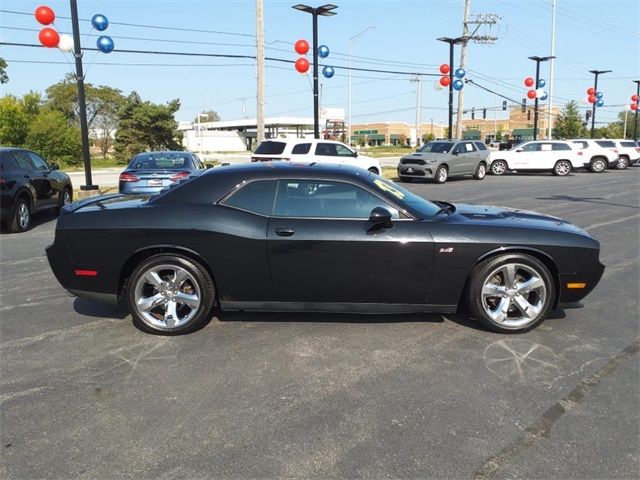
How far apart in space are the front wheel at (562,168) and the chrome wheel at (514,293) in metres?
23.4

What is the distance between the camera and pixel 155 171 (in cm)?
1101

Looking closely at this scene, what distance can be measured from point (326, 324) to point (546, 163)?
78.9ft

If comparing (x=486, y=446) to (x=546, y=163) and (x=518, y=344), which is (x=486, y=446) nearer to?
(x=518, y=344)

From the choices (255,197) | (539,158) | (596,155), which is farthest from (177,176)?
(596,155)

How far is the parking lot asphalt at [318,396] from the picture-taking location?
9.05 ft

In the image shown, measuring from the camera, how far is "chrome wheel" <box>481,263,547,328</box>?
14.5 ft

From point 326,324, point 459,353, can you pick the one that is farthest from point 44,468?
point 459,353

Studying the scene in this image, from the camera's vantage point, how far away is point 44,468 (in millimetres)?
2701

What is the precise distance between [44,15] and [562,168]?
22.5 metres

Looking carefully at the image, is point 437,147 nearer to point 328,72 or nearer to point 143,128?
point 328,72

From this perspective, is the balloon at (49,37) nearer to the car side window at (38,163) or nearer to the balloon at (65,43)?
the balloon at (65,43)

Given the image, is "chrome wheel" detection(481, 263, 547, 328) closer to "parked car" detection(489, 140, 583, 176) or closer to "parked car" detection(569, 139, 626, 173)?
"parked car" detection(489, 140, 583, 176)

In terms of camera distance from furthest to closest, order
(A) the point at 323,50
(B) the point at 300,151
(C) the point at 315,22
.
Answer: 1. (A) the point at 323,50
2. (C) the point at 315,22
3. (B) the point at 300,151

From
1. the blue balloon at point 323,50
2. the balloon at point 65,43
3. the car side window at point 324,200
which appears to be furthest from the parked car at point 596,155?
the car side window at point 324,200
